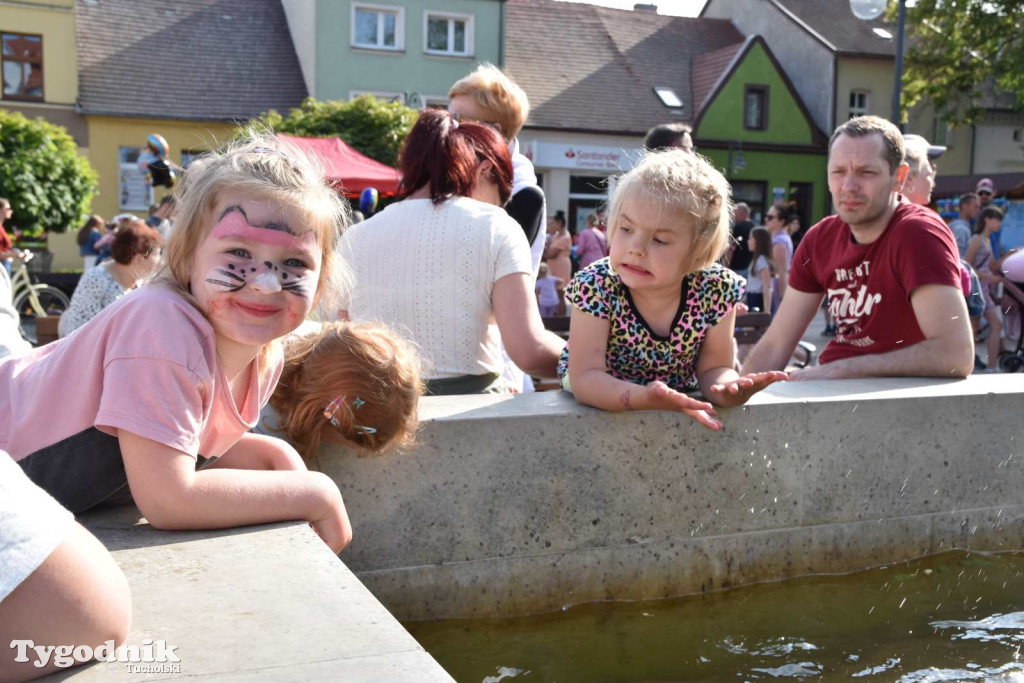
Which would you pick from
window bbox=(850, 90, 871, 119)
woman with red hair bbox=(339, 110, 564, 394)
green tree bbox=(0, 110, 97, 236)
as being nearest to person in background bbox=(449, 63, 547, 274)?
woman with red hair bbox=(339, 110, 564, 394)

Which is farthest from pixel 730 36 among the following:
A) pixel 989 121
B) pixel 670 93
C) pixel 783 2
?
pixel 989 121

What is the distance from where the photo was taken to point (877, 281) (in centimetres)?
393

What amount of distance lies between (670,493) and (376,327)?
1061mm

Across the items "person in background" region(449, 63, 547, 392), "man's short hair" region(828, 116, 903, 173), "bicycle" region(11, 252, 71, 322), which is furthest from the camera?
"bicycle" region(11, 252, 71, 322)

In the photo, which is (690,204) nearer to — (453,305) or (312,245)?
(453,305)

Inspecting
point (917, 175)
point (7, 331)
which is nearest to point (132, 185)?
point (917, 175)

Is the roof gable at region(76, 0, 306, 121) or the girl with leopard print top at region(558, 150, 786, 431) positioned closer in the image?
the girl with leopard print top at region(558, 150, 786, 431)

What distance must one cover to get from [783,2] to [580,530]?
37.3 metres

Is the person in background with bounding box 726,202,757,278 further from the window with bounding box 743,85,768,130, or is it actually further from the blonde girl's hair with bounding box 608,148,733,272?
the window with bounding box 743,85,768,130

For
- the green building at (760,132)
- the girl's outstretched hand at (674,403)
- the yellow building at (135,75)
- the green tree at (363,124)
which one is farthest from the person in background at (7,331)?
the green building at (760,132)

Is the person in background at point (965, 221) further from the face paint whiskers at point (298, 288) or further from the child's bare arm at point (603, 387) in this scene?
the face paint whiskers at point (298, 288)

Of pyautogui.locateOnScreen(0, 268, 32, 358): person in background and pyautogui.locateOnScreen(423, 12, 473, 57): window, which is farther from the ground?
pyautogui.locateOnScreen(423, 12, 473, 57): window

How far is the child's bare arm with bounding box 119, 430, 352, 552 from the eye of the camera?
2.01m

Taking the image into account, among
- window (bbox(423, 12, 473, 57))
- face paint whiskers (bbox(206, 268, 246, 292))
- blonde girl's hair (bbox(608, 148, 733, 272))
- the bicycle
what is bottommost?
the bicycle
